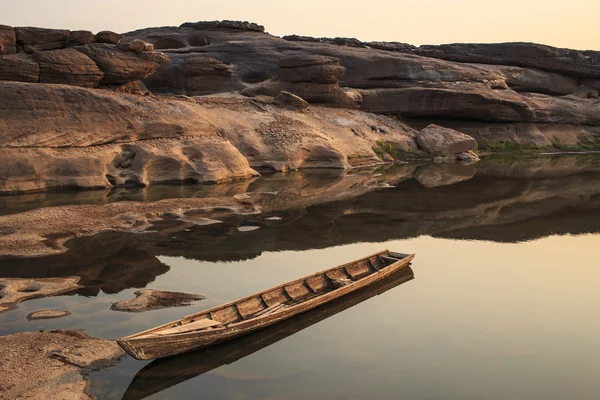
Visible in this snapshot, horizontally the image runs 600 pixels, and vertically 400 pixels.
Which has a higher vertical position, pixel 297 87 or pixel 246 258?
pixel 297 87

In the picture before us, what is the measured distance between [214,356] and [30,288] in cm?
585

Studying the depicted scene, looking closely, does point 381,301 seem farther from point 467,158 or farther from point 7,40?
point 467,158

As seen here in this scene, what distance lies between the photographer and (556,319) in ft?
45.8

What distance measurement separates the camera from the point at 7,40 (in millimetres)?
32094

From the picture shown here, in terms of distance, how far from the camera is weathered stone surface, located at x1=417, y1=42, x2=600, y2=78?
65562 millimetres

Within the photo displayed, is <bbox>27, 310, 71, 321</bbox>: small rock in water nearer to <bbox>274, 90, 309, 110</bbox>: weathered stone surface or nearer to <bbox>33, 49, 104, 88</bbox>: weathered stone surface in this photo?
<bbox>33, 49, 104, 88</bbox>: weathered stone surface

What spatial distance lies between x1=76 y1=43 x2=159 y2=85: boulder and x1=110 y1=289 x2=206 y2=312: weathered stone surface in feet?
73.4

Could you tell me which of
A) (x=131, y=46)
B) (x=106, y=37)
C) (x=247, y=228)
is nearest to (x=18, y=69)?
(x=106, y=37)

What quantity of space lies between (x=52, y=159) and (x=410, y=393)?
2311cm

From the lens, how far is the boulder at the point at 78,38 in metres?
34.0

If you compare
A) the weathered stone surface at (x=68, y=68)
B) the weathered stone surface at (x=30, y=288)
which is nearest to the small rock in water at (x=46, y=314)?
the weathered stone surface at (x=30, y=288)

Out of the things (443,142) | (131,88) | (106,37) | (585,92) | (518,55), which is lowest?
(443,142)

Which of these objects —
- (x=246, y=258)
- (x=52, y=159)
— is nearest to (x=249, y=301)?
(x=246, y=258)

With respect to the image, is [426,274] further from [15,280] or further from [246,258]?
[15,280]
